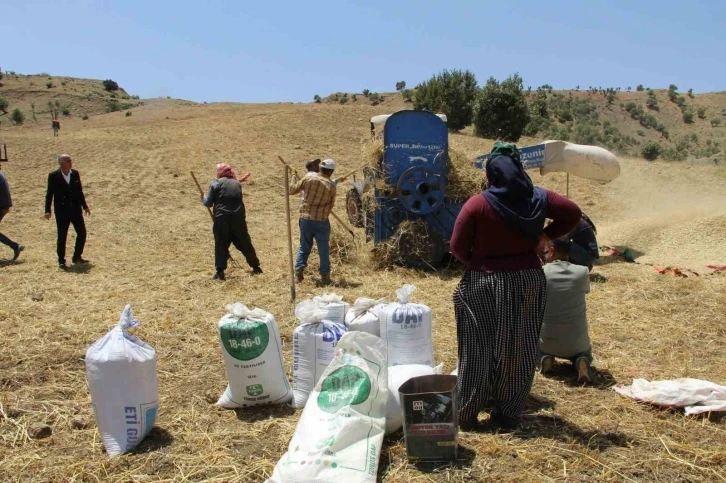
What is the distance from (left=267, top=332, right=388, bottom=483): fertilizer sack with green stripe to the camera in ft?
9.91

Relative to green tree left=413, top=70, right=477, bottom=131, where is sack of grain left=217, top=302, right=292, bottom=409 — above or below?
below

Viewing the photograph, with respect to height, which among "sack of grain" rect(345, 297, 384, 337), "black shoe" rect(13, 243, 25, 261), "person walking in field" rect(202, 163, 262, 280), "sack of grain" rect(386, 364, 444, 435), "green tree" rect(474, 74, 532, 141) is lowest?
"sack of grain" rect(386, 364, 444, 435)

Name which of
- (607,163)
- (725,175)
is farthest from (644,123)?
(607,163)

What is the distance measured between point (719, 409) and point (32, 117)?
62.0 m

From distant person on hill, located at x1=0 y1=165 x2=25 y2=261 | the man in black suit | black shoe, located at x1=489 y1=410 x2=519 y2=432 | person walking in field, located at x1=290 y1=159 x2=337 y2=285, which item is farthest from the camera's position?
distant person on hill, located at x1=0 y1=165 x2=25 y2=261

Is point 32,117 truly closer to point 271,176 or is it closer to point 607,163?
point 271,176

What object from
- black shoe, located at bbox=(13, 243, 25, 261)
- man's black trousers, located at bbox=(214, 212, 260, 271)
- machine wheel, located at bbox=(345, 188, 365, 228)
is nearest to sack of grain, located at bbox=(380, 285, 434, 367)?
man's black trousers, located at bbox=(214, 212, 260, 271)

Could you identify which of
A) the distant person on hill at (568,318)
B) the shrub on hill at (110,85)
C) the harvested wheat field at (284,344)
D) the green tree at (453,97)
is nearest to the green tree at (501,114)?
the green tree at (453,97)

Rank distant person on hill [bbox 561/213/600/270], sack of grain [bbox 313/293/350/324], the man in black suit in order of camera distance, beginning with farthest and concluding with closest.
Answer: the man in black suit → distant person on hill [bbox 561/213/600/270] → sack of grain [bbox 313/293/350/324]

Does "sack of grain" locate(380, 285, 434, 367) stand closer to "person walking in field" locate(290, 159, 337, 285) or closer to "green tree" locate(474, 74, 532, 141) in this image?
"person walking in field" locate(290, 159, 337, 285)

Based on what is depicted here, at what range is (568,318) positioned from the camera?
4.66 meters

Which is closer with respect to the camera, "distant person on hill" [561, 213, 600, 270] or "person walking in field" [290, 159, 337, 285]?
"distant person on hill" [561, 213, 600, 270]

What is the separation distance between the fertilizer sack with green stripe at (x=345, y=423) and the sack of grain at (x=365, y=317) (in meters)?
0.51

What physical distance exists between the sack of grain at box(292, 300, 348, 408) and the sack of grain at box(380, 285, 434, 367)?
0.33m
